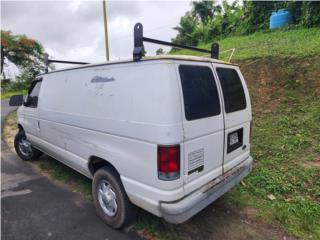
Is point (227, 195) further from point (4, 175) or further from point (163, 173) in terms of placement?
point (4, 175)

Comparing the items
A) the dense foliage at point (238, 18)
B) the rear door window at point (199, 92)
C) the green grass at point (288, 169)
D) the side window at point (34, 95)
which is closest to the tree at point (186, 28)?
the dense foliage at point (238, 18)

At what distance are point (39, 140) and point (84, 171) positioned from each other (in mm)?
1726

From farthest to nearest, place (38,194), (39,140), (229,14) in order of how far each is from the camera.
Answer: (229,14) < (39,140) < (38,194)

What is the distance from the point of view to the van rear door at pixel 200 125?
7.83 ft

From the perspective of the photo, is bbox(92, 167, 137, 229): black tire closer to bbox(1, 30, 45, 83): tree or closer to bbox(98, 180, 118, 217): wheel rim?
bbox(98, 180, 118, 217): wheel rim

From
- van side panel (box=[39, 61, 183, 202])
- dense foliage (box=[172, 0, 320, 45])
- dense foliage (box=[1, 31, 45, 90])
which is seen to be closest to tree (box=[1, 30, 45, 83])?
dense foliage (box=[1, 31, 45, 90])

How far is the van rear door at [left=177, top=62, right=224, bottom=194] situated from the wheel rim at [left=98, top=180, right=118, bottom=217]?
1.06 m

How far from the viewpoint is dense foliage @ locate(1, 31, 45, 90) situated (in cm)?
2808

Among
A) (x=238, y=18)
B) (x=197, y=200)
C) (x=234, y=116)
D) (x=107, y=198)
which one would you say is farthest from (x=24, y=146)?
(x=238, y=18)

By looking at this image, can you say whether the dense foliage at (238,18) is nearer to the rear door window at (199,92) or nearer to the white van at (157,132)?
the white van at (157,132)

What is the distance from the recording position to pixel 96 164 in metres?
3.31

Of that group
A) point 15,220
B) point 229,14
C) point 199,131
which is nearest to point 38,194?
point 15,220

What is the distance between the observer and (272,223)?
300 centimetres

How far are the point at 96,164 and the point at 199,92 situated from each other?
A: 1776 millimetres
